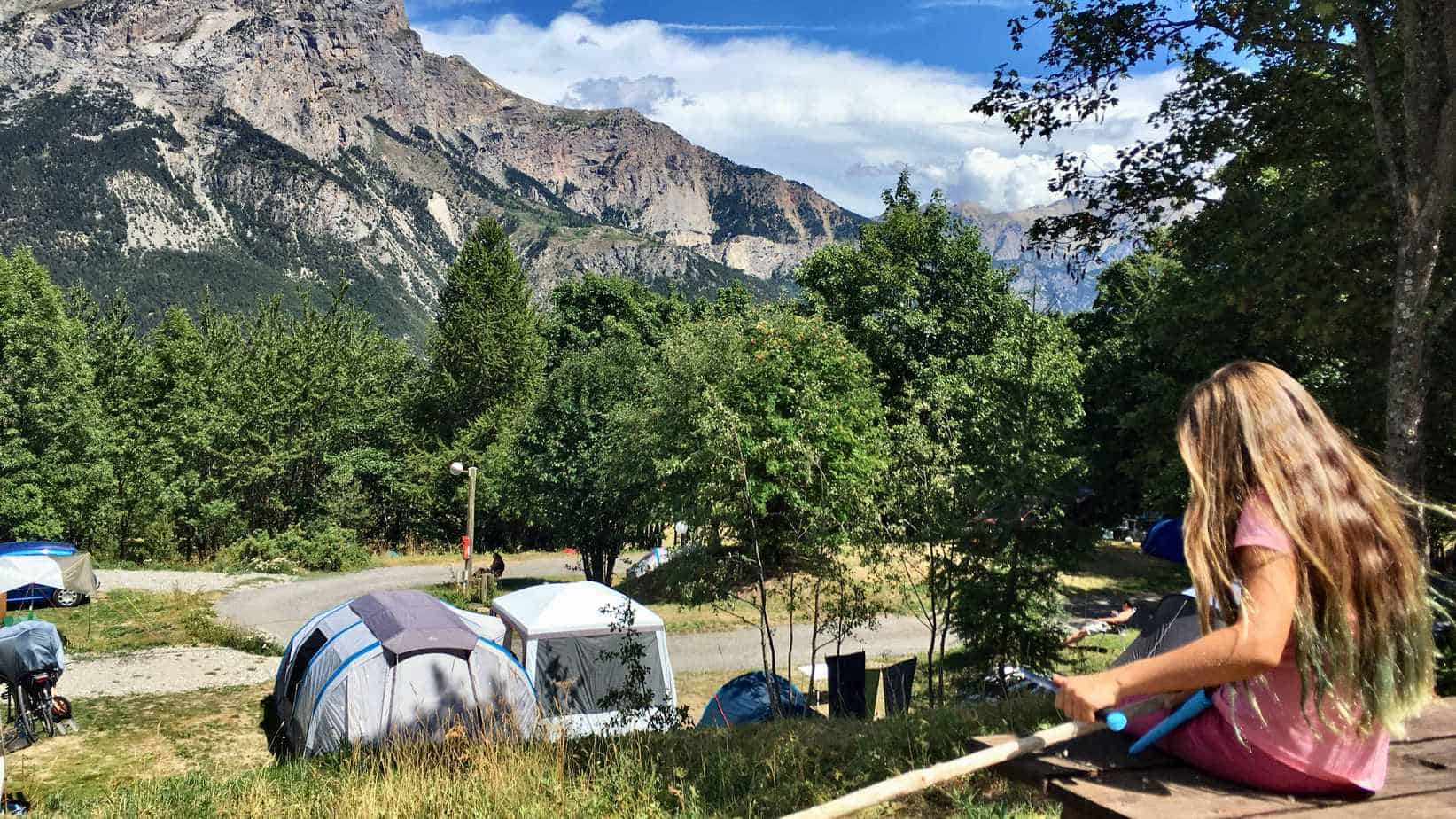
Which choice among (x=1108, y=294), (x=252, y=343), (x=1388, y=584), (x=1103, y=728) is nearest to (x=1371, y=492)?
(x=1388, y=584)

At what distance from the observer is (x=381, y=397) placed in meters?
46.6

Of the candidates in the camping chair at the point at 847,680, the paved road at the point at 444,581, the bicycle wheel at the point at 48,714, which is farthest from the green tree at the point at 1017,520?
the bicycle wheel at the point at 48,714

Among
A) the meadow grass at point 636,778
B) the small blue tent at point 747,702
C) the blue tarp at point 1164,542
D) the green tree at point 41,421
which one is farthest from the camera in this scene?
the green tree at point 41,421

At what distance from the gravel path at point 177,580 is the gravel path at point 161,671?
28.6 ft

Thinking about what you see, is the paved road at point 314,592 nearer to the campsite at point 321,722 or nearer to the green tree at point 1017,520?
the campsite at point 321,722

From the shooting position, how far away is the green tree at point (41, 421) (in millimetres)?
31359

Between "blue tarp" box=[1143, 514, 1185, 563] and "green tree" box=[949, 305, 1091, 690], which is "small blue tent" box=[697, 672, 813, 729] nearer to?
"green tree" box=[949, 305, 1091, 690]

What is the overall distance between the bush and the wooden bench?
119ft

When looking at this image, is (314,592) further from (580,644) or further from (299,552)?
(580,644)

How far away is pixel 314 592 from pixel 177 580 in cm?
447

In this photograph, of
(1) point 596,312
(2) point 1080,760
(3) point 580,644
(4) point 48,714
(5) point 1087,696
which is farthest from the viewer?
(1) point 596,312

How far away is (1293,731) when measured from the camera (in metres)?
2.18

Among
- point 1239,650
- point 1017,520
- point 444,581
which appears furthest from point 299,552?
point 1239,650

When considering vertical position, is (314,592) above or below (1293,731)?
below
